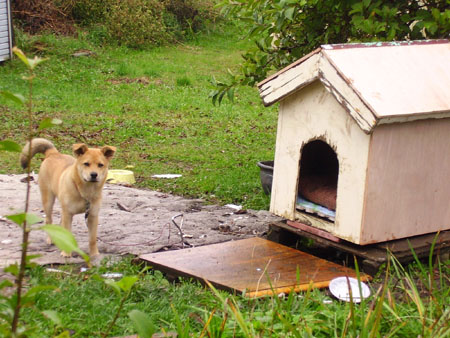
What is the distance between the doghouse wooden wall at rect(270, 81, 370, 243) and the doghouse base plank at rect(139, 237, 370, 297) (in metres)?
0.33

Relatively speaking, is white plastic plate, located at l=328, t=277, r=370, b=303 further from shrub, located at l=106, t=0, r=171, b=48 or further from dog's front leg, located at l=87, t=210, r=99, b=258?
shrub, located at l=106, t=0, r=171, b=48

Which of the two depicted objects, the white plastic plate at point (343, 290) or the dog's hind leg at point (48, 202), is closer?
the white plastic plate at point (343, 290)

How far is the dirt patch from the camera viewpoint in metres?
5.82

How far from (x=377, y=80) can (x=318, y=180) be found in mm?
1264

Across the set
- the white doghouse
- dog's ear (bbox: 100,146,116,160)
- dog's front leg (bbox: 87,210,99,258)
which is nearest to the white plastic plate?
the white doghouse

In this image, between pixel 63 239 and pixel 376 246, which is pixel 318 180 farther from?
pixel 63 239

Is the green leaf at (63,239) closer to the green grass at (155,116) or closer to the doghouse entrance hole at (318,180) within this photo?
the doghouse entrance hole at (318,180)

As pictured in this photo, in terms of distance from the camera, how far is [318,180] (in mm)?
6117

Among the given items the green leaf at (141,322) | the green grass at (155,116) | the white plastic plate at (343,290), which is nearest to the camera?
the green leaf at (141,322)

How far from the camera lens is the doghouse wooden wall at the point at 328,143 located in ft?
16.8

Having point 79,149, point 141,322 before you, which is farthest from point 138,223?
point 141,322

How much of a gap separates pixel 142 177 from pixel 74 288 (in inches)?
159

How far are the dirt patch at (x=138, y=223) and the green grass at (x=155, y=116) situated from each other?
0.48 metres

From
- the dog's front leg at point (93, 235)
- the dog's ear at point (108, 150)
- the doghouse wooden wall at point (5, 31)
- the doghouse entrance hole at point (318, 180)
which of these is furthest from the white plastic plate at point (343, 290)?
the doghouse wooden wall at point (5, 31)
